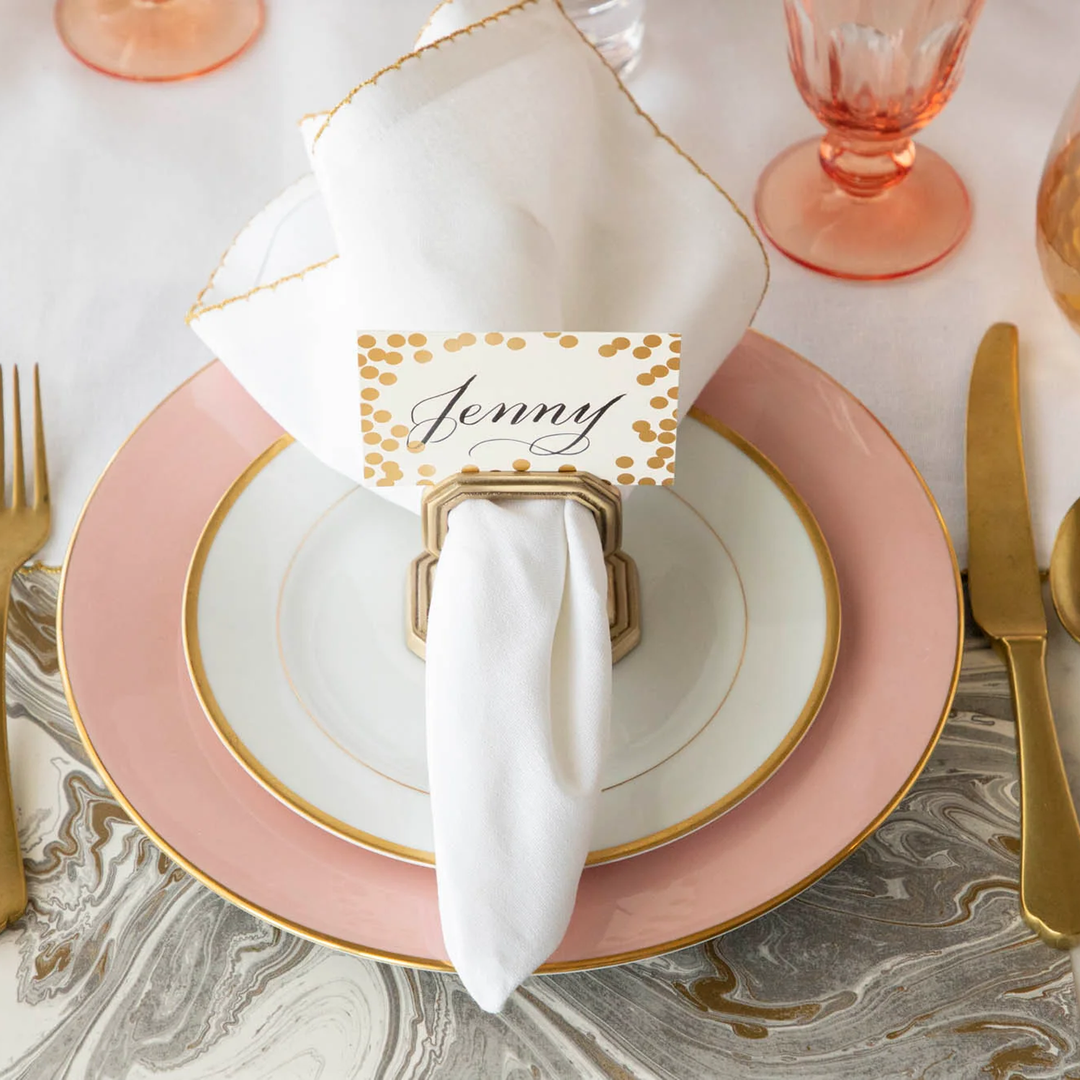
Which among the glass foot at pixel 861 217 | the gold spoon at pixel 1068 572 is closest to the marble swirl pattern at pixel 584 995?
the gold spoon at pixel 1068 572

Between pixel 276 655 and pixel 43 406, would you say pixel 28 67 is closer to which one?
pixel 43 406

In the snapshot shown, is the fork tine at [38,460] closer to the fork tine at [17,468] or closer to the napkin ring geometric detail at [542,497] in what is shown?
the fork tine at [17,468]

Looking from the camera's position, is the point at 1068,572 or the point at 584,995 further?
the point at 1068,572

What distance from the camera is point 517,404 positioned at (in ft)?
1.78

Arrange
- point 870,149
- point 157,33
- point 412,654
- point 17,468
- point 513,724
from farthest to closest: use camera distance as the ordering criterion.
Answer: point 157,33 → point 870,149 → point 17,468 → point 412,654 → point 513,724

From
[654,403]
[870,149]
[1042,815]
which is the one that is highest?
[654,403]

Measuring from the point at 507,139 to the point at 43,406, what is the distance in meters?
0.39

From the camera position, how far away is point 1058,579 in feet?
2.21

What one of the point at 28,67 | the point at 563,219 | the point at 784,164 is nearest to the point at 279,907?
the point at 563,219

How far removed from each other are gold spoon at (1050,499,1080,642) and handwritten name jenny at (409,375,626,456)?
11.7 inches

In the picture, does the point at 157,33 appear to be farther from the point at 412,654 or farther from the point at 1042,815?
the point at 1042,815

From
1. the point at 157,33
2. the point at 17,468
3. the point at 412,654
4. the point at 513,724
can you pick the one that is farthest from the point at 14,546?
the point at 157,33

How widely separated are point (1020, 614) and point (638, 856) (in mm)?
263

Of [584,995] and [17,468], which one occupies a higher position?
Result: [17,468]
